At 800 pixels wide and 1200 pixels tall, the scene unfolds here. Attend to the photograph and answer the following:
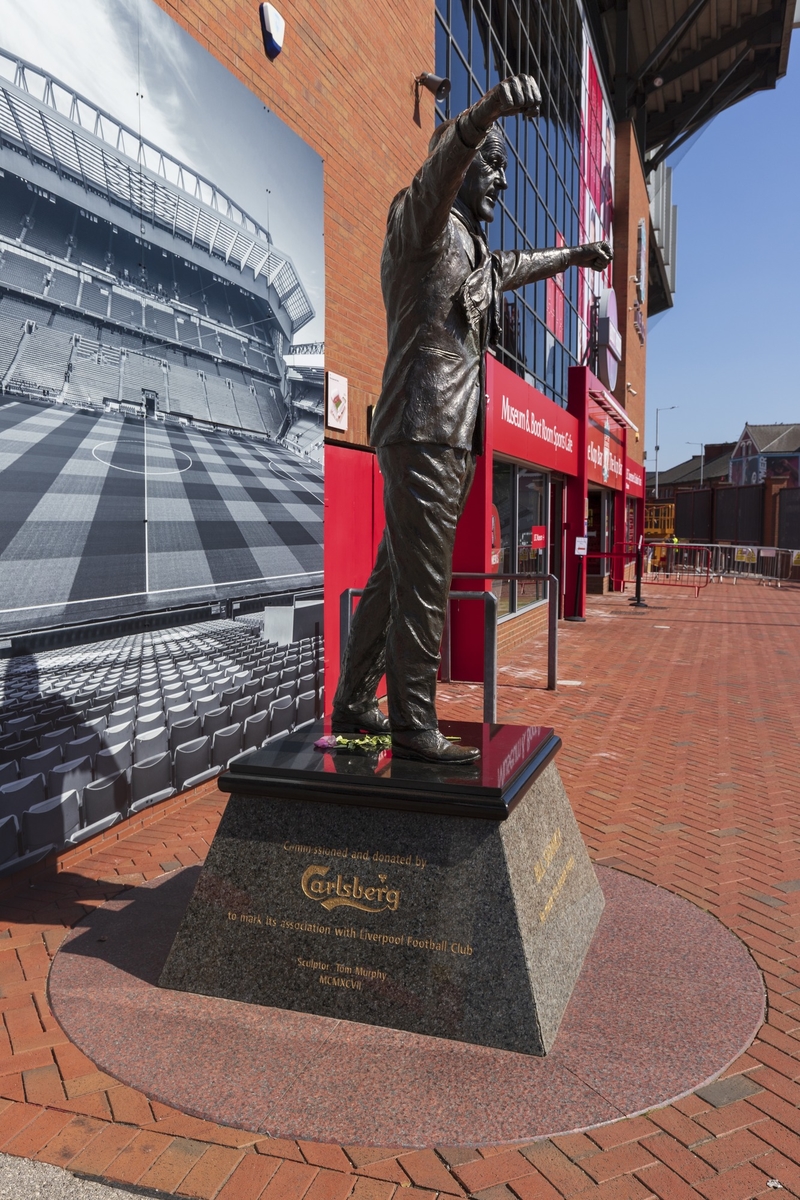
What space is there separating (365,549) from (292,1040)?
545cm

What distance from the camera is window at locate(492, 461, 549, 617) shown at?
12.1 meters

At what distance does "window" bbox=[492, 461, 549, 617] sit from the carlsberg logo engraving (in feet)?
28.2

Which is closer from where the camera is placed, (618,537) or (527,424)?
(527,424)

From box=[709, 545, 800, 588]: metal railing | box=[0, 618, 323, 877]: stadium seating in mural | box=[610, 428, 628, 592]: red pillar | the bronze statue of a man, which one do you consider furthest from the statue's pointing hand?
box=[709, 545, 800, 588]: metal railing

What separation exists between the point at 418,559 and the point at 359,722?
0.87 meters

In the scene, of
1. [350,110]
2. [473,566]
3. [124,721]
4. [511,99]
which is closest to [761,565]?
[473,566]

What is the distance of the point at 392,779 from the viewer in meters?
2.92

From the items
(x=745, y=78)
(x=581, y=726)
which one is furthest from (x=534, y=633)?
(x=745, y=78)

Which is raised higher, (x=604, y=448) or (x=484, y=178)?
(x=604, y=448)

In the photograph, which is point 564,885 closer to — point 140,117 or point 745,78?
point 140,117

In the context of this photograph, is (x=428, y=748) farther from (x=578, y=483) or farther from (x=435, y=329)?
(x=578, y=483)

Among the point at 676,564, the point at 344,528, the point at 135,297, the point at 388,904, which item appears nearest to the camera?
the point at 388,904

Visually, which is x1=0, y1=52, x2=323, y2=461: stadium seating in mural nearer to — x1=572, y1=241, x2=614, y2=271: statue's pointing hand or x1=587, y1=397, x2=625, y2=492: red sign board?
x1=572, y1=241, x2=614, y2=271: statue's pointing hand

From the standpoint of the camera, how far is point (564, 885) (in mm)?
3236
